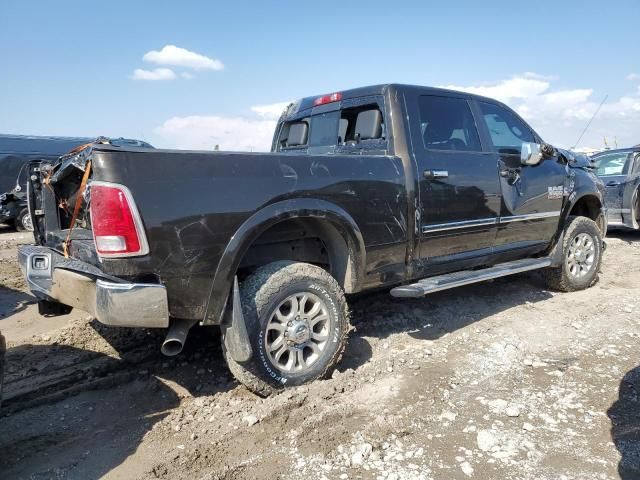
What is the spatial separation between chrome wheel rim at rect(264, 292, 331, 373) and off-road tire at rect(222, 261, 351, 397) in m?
0.03

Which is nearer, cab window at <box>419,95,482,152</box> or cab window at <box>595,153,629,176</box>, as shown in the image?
cab window at <box>419,95,482,152</box>

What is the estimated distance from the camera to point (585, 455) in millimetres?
2537

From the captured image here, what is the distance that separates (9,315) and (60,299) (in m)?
2.43

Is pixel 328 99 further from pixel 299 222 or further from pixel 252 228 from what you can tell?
pixel 252 228

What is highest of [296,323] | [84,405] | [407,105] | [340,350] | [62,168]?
[407,105]

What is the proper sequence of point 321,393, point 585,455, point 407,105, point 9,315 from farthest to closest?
point 9,315
point 407,105
point 321,393
point 585,455

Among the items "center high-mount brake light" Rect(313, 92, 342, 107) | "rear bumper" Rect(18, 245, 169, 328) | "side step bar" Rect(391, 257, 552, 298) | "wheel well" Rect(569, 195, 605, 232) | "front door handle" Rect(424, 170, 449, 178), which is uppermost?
"center high-mount brake light" Rect(313, 92, 342, 107)

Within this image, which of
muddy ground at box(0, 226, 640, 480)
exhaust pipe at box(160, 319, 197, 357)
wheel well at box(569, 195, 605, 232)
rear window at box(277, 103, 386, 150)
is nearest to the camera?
muddy ground at box(0, 226, 640, 480)

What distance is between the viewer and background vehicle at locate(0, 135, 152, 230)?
38.3 feet

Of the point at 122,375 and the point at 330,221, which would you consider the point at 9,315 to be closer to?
the point at 122,375

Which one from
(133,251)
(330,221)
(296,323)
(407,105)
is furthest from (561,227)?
Answer: (133,251)

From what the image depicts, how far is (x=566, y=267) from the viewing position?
5461mm

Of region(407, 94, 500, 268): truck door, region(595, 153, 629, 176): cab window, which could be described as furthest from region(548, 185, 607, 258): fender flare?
region(595, 153, 629, 176): cab window

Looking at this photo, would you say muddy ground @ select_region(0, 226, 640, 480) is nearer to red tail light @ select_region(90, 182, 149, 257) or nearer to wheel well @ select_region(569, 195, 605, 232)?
red tail light @ select_region(90, 182, 149, 257)
